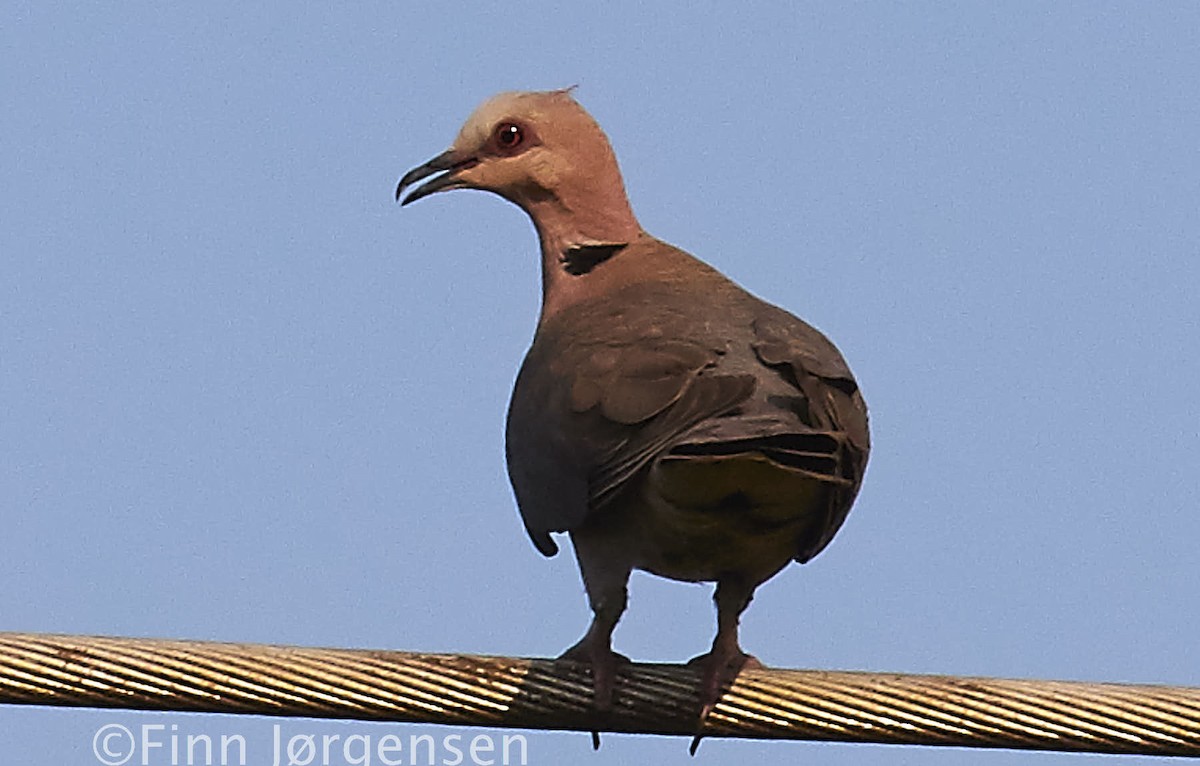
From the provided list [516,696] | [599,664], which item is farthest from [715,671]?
[516,696]

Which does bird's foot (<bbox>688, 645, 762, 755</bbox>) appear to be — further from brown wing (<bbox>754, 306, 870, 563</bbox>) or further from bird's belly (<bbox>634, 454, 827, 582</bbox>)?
brown wing (<bbox>754, 306, 870, 563</bbox>)

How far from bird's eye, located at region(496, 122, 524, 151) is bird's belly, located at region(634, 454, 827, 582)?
2.55 meters

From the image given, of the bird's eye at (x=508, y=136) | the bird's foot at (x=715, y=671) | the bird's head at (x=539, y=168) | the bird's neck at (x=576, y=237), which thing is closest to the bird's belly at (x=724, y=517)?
the bird's foot at (x=715, y=671)

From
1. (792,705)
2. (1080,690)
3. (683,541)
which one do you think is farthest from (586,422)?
(1080,690)

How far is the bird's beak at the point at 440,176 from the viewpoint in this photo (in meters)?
9.05

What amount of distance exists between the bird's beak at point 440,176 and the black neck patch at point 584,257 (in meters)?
0.57

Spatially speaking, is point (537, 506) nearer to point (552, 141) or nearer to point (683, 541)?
point (683, 541)

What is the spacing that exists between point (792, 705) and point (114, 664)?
1.68 metres

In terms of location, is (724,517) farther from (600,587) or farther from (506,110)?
(506,110)

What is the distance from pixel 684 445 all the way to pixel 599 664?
71 cm

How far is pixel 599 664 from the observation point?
21.1ft

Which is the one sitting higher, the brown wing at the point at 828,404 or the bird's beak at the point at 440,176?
the bird's beak at the point at 440,176

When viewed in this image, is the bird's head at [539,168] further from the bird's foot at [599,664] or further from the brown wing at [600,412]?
the bird's foot at [599,664]

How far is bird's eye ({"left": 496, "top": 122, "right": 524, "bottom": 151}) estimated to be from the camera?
9.12 meters
